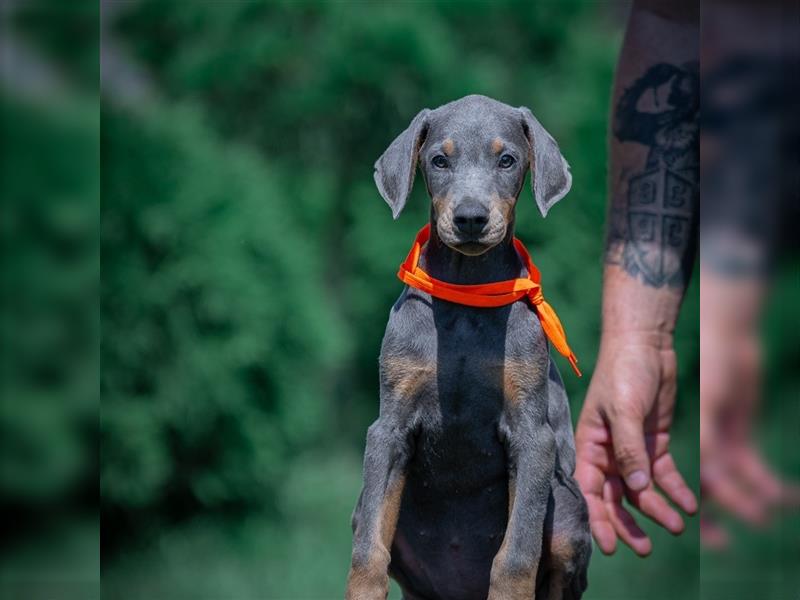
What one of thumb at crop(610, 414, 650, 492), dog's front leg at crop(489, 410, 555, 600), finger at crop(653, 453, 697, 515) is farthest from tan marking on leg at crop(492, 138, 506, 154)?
finger at crop(653, 453, 697, 515)

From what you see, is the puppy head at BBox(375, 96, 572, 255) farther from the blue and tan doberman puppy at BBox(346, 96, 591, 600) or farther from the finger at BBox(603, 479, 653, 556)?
the finger at BBox(603, 479, 653, 556)

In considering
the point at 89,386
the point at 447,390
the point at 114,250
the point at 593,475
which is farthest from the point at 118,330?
the point at 447,390

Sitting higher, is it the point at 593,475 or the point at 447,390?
the point at 447,390

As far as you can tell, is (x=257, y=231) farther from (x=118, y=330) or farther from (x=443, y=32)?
(x=443, y=32)

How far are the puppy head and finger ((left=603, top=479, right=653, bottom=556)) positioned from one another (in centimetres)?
160

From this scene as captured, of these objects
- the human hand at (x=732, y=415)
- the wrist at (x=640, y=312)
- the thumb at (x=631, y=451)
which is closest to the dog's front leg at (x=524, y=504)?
the human hand at (x=732, y=415)

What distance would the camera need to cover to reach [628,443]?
3936 millimetres

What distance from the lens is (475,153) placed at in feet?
9.62

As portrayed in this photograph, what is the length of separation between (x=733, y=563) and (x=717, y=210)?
1.20m

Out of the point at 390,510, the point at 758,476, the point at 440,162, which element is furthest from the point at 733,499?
the point at 440,162

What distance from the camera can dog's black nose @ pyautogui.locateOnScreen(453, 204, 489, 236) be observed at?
9.11 feet

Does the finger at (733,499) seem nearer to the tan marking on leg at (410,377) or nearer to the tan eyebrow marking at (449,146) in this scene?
the tan marking on leg at (410,377)

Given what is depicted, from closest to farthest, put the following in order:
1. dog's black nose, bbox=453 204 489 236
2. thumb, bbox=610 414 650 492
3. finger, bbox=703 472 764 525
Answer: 1. dog's black nose, bbox=453 204 489 236
2. finger, bbox=703 472 764 525
3. thumb, bbox=610 414 650 492

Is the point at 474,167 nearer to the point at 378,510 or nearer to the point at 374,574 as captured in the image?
the point at 378,510
